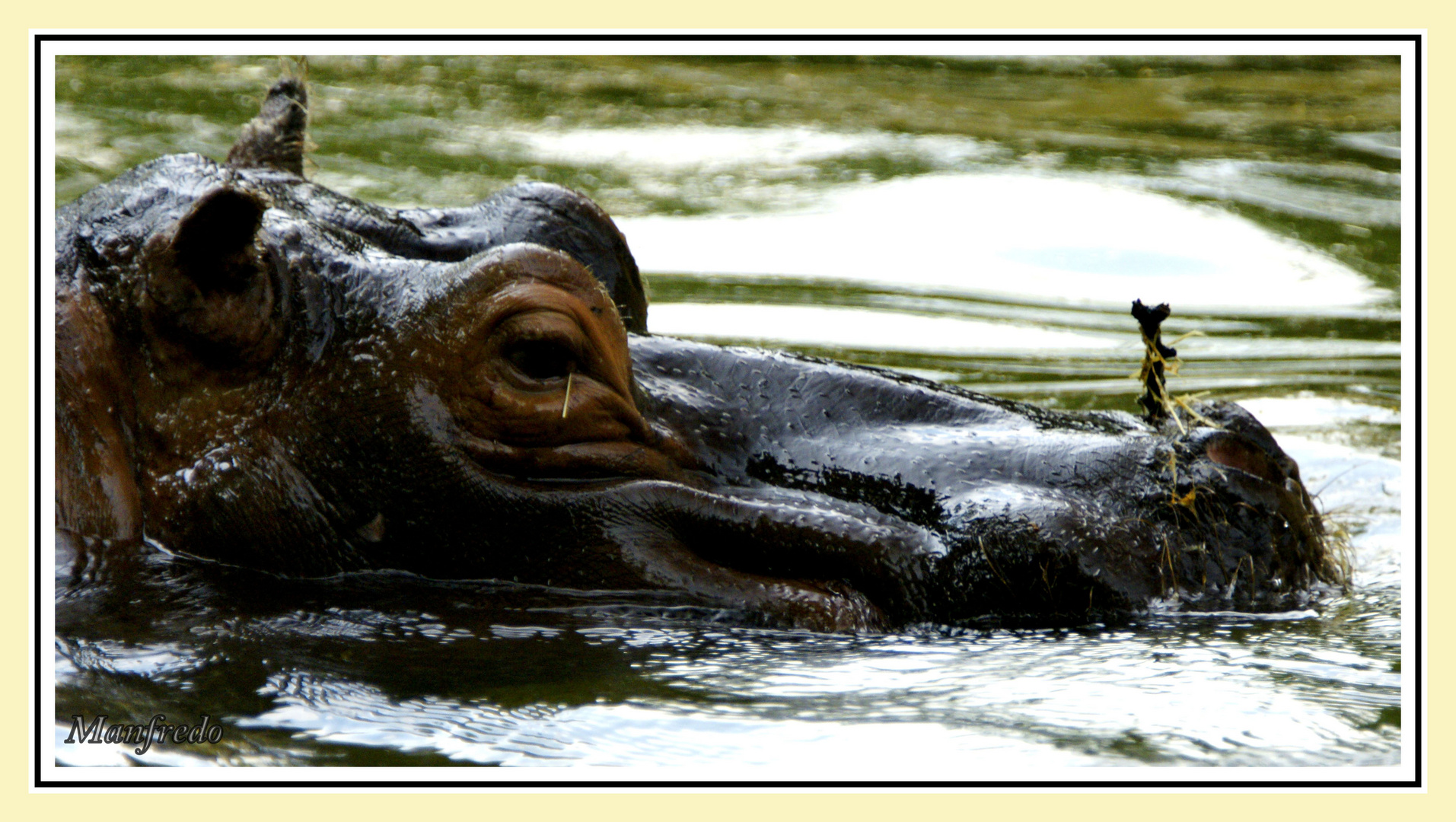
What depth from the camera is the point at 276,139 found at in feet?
17.7

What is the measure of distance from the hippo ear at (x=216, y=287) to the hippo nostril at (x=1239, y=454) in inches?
88.2

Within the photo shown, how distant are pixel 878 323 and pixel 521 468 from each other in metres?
4.63

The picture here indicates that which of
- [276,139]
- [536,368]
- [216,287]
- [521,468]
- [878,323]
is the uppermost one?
[276,139]

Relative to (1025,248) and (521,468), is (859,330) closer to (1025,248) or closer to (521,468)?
(1025,248)

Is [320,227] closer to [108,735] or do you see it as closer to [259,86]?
[108,735]

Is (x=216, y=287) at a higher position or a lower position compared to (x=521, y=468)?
higher

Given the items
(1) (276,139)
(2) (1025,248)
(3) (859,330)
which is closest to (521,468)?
(1) (276,139)

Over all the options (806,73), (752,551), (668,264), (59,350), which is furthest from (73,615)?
(806,73)

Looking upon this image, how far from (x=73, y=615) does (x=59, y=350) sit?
642 mm

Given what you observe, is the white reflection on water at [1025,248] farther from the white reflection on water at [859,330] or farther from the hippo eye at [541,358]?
the hippo eye at [541,358]

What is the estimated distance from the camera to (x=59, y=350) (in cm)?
415

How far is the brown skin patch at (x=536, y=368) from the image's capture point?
397cm

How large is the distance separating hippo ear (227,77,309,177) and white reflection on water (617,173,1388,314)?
385 cm

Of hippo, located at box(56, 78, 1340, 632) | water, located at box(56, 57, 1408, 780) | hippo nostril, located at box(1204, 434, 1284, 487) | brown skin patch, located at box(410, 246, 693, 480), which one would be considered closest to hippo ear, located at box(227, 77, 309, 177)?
water, located at box(56, 57, 1408, 780)
